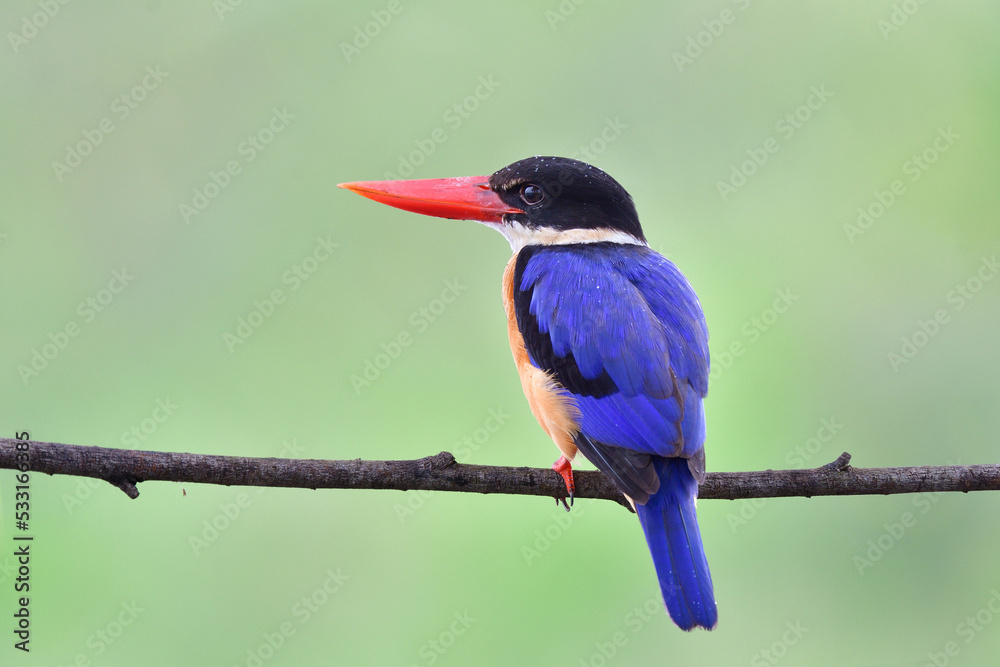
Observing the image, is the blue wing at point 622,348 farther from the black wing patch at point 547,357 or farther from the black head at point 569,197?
the black head at point 569,197

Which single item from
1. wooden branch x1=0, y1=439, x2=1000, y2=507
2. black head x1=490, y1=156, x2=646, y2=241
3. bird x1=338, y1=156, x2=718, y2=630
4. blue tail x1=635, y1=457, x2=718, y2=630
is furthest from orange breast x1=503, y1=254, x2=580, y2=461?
black head x1=490, y1=156, x2=646, y2=241

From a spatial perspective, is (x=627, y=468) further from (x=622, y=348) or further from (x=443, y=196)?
(x=443, y=196)

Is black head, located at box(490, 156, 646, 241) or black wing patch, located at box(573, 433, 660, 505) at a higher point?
black head, located at box(490, 156, 646, 241)

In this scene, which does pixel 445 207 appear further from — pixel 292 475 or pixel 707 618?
pixel 707 618

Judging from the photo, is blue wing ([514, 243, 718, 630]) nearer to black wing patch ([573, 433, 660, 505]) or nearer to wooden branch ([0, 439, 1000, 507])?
black wing patch ([573, 433, 660, 505])

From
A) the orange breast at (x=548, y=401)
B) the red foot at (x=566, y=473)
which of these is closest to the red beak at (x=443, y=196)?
Answer: the orange breast at (x=548, y=401)

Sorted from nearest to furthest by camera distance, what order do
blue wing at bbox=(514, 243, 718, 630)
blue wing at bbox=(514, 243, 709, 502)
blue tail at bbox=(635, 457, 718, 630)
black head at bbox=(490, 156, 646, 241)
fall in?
blue tail at bbox=(635, 457, 718, 630), blue wing at bbox=(514, 243, 718, 630), blue wing at bbox=(514, 243, 709, 502), black head at bbox=(490, 156, 646, 241)

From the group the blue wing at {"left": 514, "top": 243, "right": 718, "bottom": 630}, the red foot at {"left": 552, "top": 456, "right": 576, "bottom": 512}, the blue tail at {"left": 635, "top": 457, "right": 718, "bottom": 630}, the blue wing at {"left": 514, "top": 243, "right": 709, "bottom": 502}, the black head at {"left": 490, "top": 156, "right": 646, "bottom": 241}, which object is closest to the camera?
the blue tail at {"left": 635, "top": 457, "right": 718, "bottom": 630}

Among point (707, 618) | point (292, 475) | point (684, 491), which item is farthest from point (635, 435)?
point (292, 475)
